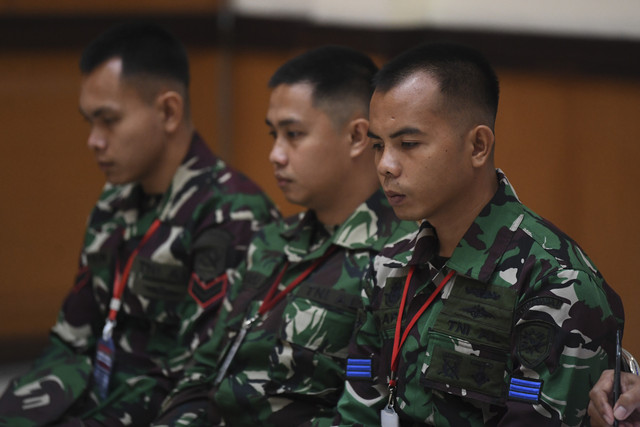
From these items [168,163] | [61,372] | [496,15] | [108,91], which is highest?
[496,15]

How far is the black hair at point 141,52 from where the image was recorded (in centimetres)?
274

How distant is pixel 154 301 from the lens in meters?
2.57

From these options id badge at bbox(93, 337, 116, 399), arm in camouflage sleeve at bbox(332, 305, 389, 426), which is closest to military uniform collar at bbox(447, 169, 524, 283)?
arm in camouflage sleeve at bbox(332, 305, 389, 426)

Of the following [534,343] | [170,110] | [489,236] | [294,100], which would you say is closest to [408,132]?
[489,236]

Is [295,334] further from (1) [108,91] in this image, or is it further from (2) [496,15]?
(2) [496,15]

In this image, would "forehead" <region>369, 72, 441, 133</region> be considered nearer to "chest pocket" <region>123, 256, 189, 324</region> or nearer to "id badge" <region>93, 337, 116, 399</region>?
"chest pocket" <region>123, 256, 189, 324</region>

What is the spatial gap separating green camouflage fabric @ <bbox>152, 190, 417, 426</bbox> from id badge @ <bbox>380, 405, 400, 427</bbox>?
0.79 feet

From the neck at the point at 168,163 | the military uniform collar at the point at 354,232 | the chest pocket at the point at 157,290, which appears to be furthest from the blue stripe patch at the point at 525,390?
the neck at the point at 168,163

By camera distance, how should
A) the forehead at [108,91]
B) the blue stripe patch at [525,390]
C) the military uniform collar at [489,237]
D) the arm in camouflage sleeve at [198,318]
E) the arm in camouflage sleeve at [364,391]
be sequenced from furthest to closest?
the forehead at [108,91], the arm in camouflage sleeve at [198,318], the arm in camouflage sleeve at [364,391], the military uniform collar at [489,237], the blue stripe patch at [525,390]

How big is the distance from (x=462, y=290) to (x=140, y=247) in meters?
1.22

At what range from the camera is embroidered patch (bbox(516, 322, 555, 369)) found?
1551 mm

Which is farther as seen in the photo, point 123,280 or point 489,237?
point 123,280

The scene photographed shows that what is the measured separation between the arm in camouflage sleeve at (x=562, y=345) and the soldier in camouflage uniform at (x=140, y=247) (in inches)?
43.1

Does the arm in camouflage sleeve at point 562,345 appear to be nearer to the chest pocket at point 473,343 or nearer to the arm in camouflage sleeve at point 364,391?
the chest pocket at point 473,343
